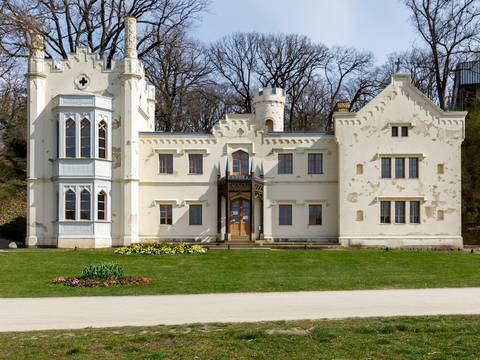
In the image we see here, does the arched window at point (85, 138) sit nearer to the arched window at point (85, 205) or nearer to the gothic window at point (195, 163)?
the arched window at point (85, 205)

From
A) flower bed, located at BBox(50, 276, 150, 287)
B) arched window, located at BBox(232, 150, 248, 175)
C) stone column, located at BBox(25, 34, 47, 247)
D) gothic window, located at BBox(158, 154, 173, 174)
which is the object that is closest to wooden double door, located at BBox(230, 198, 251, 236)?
arched window, located at BBox(232, 150, 248, 175)

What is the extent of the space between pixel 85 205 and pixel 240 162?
27.7 ft

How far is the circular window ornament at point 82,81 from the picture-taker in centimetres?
3319

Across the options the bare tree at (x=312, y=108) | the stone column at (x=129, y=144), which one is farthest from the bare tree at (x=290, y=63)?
the stone column at (x=129, y=144)

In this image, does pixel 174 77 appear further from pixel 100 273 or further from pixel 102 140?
pixel 100 273

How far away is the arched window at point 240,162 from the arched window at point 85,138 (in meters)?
7.71

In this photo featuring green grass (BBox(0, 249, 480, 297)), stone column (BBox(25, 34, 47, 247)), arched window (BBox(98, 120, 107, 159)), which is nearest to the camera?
green grass (BBox(0, 249, 480, 297))

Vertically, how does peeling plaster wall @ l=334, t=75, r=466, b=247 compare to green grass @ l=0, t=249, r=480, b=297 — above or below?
above

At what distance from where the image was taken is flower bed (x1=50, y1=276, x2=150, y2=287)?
17.5 metres

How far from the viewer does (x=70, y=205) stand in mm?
32188

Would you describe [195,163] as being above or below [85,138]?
below

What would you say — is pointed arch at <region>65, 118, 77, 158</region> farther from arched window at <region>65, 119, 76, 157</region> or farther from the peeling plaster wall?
the peeling plaster wall

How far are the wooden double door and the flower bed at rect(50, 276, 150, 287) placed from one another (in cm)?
1568

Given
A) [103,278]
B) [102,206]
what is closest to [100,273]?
[103,278]
